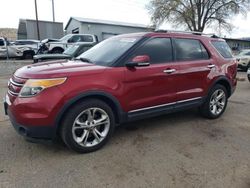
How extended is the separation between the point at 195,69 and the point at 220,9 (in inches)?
1342

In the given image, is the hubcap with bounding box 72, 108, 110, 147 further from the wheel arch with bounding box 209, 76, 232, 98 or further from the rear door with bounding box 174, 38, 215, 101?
the wheel arch with bounding box 209, 76, 232, 98

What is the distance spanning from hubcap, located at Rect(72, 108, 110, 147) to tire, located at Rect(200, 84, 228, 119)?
236 centimetres

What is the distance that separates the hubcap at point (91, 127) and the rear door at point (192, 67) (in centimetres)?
153

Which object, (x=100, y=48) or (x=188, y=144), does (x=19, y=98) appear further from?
(x=188, y=144)

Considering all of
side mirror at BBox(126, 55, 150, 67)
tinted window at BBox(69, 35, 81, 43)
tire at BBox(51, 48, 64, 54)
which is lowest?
side mirror at BBox(126, 55, 150, 67)

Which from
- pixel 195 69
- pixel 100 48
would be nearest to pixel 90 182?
pixel 100 48

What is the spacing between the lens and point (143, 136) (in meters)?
4.27

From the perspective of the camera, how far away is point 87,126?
357cm

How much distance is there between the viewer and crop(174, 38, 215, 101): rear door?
4.50 metres

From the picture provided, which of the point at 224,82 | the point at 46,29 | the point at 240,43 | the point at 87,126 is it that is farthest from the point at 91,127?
the point at 240,43

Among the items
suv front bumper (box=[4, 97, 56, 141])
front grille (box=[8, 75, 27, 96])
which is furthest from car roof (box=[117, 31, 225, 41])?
suv front bumper (box=[4, 97, 56, 141])

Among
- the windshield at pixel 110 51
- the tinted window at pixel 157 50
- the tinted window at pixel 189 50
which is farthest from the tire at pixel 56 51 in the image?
the tinted window at pixel 157 50

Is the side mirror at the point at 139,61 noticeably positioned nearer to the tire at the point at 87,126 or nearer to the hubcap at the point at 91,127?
the tire at the point at 87,126

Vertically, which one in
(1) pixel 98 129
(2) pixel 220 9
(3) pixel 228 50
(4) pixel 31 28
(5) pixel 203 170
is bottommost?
(5) pixel 203 170
